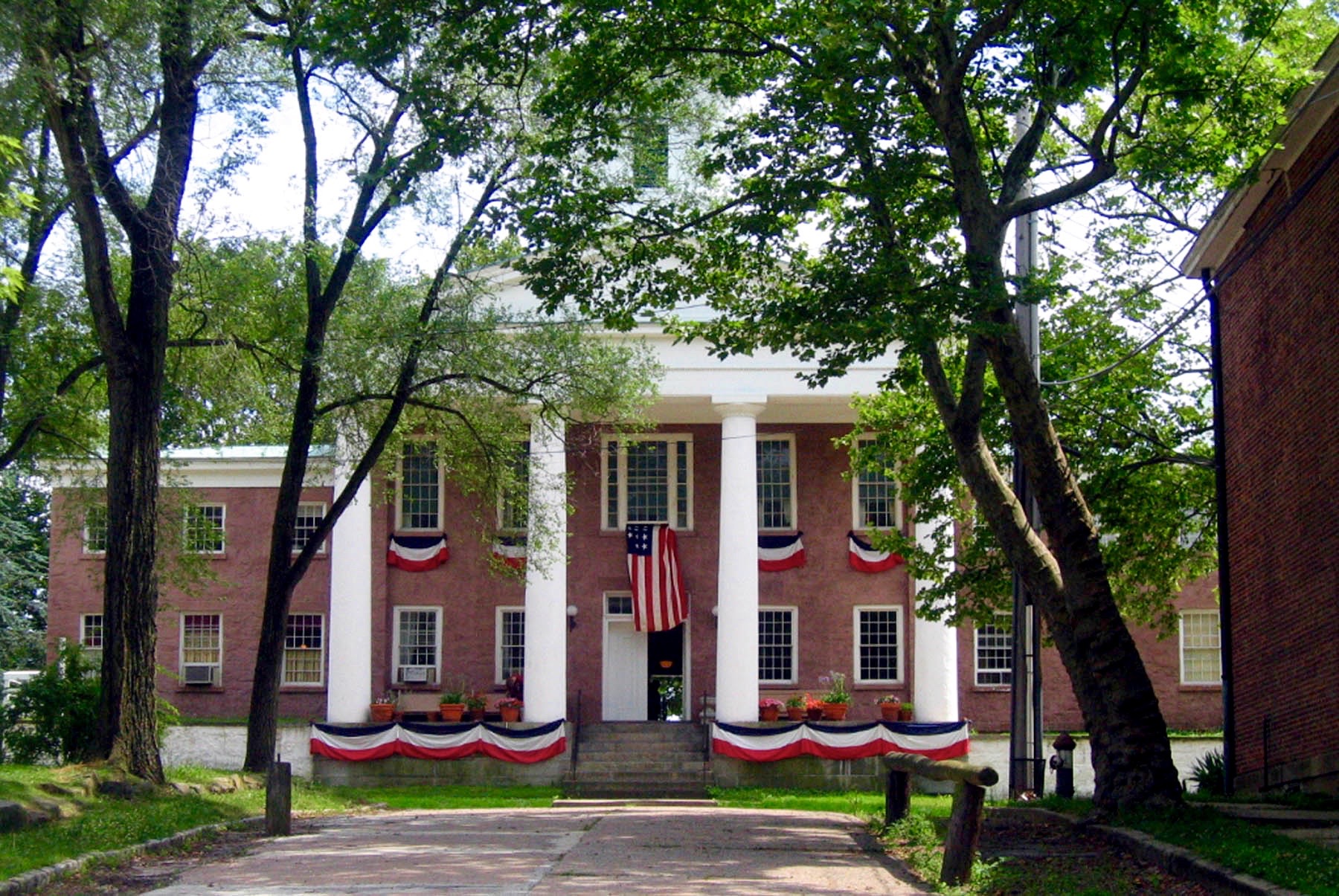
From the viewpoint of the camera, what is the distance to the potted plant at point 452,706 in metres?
32.9

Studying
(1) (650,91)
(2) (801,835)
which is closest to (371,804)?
(2) (801,835)

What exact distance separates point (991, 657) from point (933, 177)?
70.7ft

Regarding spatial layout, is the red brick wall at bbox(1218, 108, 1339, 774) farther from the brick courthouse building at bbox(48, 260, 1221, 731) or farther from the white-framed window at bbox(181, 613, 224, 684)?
the white-framed window at bbox(181, 613, 224, 684)

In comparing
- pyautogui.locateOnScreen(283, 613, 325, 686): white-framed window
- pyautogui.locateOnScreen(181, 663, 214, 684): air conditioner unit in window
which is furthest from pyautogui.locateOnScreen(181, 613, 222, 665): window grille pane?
pyautogui.locateOnScreen(283, 613, 325, 686): white-framed window

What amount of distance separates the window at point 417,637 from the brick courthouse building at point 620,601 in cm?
5

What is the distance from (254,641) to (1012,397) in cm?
2535

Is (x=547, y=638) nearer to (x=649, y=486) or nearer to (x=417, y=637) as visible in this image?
(x=417, y=637)

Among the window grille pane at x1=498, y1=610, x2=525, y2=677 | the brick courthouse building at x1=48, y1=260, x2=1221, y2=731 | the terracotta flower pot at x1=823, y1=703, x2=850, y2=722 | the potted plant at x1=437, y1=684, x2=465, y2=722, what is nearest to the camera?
the terracotta flower pot at x1=823, y1=703, x2=850, y2=722

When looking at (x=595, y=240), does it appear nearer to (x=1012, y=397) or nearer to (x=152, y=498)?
(x=1012, y=397)

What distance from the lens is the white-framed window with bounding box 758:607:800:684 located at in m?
35.1

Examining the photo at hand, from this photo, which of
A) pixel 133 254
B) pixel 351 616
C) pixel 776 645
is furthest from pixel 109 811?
pixel 776 645

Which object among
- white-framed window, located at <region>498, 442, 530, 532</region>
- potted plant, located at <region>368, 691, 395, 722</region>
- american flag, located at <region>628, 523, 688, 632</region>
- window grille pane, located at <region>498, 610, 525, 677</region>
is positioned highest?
white-framed window, located at <region>498, 442, 530, 532</region>

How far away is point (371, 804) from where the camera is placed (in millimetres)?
24047

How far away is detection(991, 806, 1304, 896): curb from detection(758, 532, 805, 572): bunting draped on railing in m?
20.3
